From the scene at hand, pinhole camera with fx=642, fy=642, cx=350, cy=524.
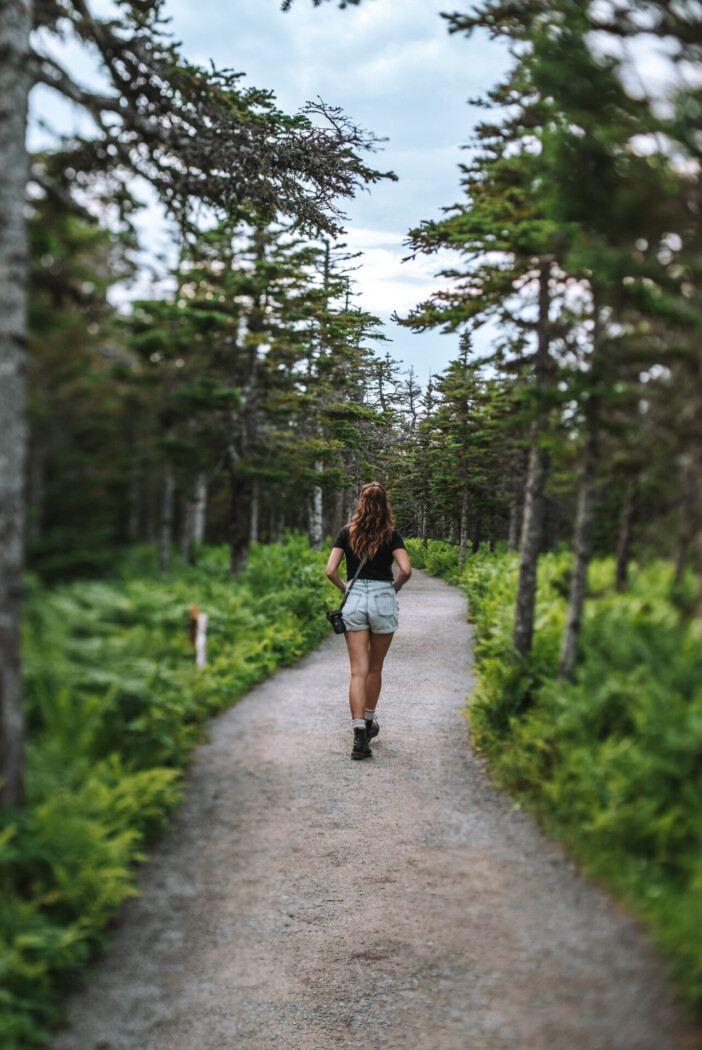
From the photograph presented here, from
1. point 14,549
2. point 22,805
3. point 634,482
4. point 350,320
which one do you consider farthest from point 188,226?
point 22,805

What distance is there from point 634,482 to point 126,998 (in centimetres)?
349

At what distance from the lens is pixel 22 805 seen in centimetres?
274

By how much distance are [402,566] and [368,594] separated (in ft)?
1.12

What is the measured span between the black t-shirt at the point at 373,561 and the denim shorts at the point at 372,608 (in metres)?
0.05

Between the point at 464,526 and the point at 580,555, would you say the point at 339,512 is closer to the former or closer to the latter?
the point at 464,526

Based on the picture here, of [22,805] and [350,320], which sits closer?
[22,805]

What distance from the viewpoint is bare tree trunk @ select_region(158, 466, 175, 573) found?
7.88ft

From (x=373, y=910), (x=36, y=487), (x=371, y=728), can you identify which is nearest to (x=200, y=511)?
(x=36, y=487)

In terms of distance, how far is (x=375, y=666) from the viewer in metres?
4.30

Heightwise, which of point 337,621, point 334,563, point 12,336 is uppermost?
point 12,336

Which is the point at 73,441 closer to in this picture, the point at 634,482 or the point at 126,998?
the point at 634,482

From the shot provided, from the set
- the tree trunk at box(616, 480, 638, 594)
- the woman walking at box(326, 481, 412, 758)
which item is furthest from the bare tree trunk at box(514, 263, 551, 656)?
the woman walking at box(326, 481, 412, 758)

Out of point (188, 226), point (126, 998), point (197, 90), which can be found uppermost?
point (197, 90)

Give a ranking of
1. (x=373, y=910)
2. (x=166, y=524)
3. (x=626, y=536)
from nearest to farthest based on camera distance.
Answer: (x=626, y=536), (x=166, y=524), (x=373, y=910)
